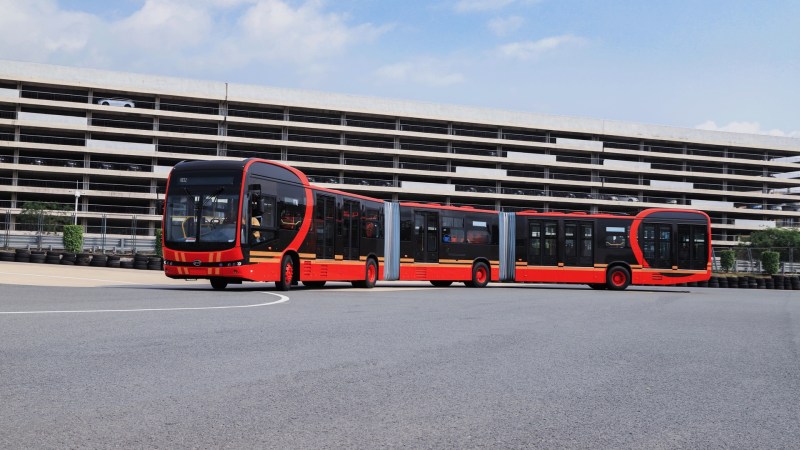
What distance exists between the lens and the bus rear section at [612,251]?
28906 mm

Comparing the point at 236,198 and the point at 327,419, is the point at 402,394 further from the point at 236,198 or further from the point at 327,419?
the point at 236,198

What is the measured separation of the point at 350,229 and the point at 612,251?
11.2m

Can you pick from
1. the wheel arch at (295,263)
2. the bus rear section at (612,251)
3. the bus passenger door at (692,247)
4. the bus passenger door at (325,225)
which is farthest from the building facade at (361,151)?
the bus passenger door at (692,247)

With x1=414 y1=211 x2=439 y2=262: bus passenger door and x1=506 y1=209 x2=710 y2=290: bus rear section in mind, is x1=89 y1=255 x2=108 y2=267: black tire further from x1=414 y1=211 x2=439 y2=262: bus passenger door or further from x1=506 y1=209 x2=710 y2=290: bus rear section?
x1=506 y1=209 x2=710 y2=290: bus rear section

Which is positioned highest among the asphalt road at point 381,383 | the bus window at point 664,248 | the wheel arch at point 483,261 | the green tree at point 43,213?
the green tree at point 43,213

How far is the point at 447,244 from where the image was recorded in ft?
90.4

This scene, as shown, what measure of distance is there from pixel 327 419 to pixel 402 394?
3.37ft

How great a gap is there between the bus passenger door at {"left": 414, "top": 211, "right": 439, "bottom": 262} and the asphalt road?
15384 mm

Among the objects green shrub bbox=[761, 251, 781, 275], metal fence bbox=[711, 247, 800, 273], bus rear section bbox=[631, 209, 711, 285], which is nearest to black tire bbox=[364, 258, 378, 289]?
bus rear section bbox=[631, 209, 711, 285]

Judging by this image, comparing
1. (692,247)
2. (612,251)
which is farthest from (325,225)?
(692,247)

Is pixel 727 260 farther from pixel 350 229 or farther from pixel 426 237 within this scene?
pixel 350 229

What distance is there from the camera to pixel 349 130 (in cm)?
7719

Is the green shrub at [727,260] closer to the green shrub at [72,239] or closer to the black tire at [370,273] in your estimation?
the black tire at [370,273]

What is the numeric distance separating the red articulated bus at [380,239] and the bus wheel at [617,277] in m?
0.04
